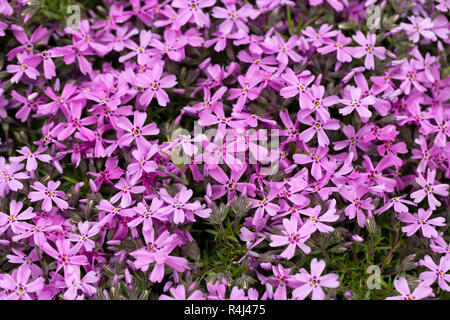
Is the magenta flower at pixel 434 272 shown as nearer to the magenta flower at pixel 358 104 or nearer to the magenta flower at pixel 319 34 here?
the magenta flower at pixel 358 104

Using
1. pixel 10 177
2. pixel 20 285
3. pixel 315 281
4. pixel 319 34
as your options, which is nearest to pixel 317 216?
pixel 315 281

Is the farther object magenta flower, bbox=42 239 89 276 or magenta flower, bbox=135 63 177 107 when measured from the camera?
magenta flower, bbox=135 63 177 107

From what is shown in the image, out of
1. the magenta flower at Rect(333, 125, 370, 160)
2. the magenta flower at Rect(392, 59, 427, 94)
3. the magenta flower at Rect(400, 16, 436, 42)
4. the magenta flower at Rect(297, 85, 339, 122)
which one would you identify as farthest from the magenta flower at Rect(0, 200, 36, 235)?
the magenta flower at Rect(400, 16, 436, 42)

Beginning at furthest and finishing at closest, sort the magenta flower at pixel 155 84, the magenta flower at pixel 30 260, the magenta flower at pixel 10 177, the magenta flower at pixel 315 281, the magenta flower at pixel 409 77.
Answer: the magenta flower at pixel 409 77
the magenta flower at pixel 155 84
the magenta flower at pixel 10 177
the magenta flower at pixel 30 260
the magenta flower at pixel 315 281

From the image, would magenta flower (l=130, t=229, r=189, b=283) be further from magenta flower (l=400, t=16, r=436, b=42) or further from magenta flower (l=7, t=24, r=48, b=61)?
magenta flower (l=400, t=16, r=436, b=42)

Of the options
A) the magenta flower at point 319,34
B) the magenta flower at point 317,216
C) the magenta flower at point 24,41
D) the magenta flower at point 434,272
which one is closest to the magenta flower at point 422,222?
the magenta flower at point 434,272

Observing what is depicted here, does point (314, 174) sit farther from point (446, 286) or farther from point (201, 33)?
point (201, 33)
